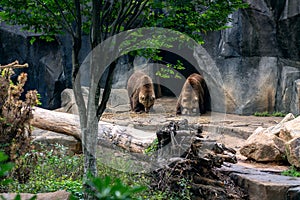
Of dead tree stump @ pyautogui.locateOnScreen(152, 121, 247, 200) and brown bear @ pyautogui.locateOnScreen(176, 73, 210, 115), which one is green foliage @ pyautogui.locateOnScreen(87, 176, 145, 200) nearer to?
dead tree stump @ pyautogui.locateOnScreen(152, 121, 247, 200)

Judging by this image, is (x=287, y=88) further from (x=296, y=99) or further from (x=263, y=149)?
(x=263, y=149)

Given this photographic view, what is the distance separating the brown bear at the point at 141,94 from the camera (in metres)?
11.5

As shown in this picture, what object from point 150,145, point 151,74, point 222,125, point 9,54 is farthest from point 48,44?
point 150,145

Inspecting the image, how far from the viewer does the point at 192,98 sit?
11.5 metres

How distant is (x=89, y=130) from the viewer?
3738 mm

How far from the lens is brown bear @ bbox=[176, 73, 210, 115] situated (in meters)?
11.5

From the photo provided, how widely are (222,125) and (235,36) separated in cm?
358

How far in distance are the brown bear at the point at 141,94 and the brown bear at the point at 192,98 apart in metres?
0.96

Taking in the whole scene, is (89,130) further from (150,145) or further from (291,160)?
(291,160)

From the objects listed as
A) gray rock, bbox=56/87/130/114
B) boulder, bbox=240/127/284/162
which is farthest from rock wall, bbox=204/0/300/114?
boulder, bbox=240/127/284/162

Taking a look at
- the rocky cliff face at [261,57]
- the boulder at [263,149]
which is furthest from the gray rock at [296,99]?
the boulder at [263,149]

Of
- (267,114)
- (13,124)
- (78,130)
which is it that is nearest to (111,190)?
(13,124)

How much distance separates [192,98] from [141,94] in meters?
1.65

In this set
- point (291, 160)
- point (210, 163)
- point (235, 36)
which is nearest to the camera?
point (210, 163)
